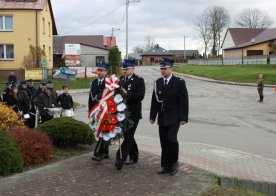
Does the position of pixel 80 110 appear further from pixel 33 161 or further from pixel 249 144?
pixel 33 161

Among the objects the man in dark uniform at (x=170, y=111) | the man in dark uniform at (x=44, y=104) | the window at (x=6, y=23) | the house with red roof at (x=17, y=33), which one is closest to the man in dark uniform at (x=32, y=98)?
the man in dark uniform at (x=44, y=104)

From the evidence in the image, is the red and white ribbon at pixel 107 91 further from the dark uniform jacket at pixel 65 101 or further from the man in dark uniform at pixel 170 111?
the dark uniform jacket at pixel 65 101

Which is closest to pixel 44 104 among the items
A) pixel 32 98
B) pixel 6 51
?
pixel 32 98

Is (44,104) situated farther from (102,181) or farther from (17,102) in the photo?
(102,181)

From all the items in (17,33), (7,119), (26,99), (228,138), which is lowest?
(228,138)

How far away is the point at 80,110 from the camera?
23.0 m

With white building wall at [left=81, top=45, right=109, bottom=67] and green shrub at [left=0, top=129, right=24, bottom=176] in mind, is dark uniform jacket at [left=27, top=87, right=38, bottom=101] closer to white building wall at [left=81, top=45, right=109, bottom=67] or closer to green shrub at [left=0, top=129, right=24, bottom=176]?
green shrub at [left=0, top=129, right=24, bottom=176]

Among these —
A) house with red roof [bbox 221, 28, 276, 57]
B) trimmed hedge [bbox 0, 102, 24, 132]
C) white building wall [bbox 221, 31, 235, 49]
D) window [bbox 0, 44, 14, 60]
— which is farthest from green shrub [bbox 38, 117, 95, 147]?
white building wall [bbox 221, 31, 235, 49]

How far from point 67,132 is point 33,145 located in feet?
3.90

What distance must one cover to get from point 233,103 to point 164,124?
19912 mm

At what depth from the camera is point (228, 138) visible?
45.3ft

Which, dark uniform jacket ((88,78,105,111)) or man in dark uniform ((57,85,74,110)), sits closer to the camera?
dark uniform jacket ((88,78,105,111))

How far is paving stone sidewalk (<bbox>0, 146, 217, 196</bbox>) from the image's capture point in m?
6.58

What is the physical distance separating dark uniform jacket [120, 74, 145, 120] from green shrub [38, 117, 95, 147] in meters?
1.89
